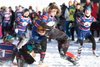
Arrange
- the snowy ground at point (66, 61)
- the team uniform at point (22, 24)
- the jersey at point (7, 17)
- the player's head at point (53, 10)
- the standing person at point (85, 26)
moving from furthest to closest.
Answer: the jersey at point (7, 17)
the team uniform at point (22, 24)
the standing person at point (85, 26)
the snowy ground at point (66, 61)
the player's head at point (53, 10)

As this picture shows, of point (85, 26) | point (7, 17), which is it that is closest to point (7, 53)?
point (85, 26)

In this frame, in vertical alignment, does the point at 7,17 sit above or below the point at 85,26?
below

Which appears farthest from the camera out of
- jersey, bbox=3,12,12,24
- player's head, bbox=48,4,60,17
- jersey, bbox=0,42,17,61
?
jersey, bbox=3,12,12,24

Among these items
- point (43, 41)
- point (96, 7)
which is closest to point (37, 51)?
point (43, 41)

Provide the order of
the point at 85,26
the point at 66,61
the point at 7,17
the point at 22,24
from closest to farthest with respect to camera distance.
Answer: the point at 66,61
the point at 85,26
the point at 22,24
the point at 7,17

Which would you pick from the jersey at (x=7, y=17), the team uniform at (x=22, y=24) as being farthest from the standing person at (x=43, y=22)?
the jersey at (x=7, y=17)

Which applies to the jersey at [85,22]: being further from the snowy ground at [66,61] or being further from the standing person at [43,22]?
the standing person at [43,22]

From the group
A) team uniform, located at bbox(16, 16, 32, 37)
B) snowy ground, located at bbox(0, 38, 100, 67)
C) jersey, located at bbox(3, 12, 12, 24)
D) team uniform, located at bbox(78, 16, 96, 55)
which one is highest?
team uniform, located at bbox(78, 16, 96, 55)

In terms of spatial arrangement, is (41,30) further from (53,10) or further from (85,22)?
(85,22)

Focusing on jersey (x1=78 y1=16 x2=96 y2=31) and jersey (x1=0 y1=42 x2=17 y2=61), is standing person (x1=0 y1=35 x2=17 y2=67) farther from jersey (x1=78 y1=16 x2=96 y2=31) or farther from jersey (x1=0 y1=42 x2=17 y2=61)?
jersey (x1=78 y1=16 x2=96 y2=31)

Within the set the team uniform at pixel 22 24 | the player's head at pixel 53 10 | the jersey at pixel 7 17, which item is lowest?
the jersey at pixel 7 17

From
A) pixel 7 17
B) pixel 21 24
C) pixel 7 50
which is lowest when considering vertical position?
pixel 7 17

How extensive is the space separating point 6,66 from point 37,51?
1.65 m

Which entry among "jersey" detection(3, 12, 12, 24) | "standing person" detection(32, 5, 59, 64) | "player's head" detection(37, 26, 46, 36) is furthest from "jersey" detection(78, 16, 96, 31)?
"jersey" detection(3, 12, 12, 24)
